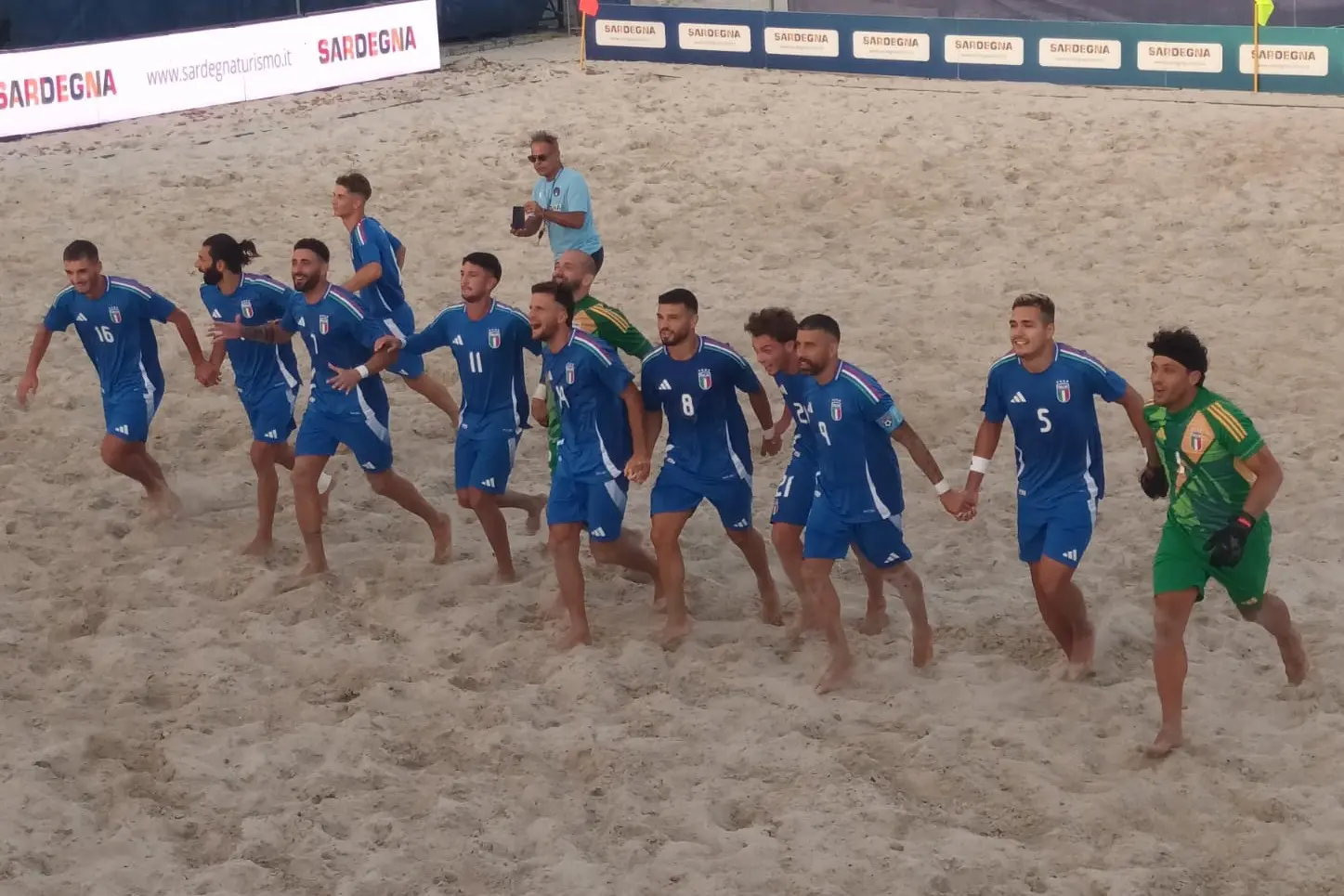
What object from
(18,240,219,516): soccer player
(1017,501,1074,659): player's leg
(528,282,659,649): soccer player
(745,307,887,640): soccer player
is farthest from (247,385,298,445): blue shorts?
(1017,501,1074,659): player's leg

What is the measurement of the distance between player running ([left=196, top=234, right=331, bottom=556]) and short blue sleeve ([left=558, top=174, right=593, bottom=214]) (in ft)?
7.96

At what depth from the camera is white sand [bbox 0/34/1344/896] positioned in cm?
603

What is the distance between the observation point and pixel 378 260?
9.89 m

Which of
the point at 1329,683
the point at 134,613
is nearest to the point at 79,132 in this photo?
the point at 134,613

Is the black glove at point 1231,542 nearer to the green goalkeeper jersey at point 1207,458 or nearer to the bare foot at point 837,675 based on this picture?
the green goalkeeper jersey at point 1207,458

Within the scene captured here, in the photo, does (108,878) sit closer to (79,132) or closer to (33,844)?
(33,844)

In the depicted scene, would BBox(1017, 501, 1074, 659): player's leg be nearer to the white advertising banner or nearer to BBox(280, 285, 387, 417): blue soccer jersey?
BBox(280, 285, 387, 417): blue soccer jersey

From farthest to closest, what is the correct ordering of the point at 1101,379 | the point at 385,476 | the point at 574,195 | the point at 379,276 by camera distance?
the point at 574,195 < the point at 379,276 < the point at 385,476 < the point at 1101,379

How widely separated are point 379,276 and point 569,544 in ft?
9.38

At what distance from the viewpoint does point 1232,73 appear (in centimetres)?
1695

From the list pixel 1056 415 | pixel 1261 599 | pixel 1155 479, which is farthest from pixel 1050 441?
pixel 1261 599

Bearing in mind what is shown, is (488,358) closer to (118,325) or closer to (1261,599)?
(118,325)

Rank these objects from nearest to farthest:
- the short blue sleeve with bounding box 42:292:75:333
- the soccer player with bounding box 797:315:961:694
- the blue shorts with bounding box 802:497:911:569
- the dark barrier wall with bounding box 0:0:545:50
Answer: the soccer player with bounding box 797:315:961:694 → the blue shorts with bounding box 802:497:911:569 → the short blue sleeve with bounding box 42:292:75:333 → the dark barrier wall with bounding box 0:0:545:50

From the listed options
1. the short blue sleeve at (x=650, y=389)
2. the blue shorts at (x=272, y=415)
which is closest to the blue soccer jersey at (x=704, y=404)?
the short blue sleeve at (x=650, y=389)
